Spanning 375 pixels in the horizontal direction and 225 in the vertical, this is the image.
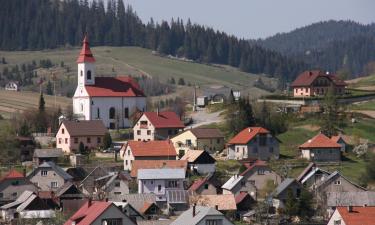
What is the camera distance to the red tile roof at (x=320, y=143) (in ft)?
220

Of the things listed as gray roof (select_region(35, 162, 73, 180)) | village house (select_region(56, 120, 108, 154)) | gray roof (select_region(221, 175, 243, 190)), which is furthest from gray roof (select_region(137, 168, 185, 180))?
village house (select_region(56, 120, 108, 154))

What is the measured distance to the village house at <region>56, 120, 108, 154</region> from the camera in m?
70.9

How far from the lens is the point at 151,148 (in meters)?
66.7

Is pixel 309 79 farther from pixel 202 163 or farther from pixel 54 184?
pixel 54 184

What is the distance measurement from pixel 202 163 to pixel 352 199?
37.6 feet

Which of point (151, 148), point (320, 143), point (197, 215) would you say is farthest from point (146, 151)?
point (197, 215)

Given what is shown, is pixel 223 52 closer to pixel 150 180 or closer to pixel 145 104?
pixel 145 104

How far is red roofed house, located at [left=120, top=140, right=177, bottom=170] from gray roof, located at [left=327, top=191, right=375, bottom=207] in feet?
45.7

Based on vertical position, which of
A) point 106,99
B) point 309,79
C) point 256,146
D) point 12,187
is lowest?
point 12,187

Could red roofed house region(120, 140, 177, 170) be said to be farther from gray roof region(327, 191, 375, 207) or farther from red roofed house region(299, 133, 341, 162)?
gray roof region(327, 191, 375, 207)

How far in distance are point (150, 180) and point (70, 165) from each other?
28.4ft

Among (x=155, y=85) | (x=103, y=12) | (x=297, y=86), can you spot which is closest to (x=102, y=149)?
(x=297, y=86)

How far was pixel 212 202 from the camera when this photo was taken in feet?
178

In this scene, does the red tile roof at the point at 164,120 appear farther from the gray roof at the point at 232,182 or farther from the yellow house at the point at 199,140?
the gray roof at the point at 232,182
